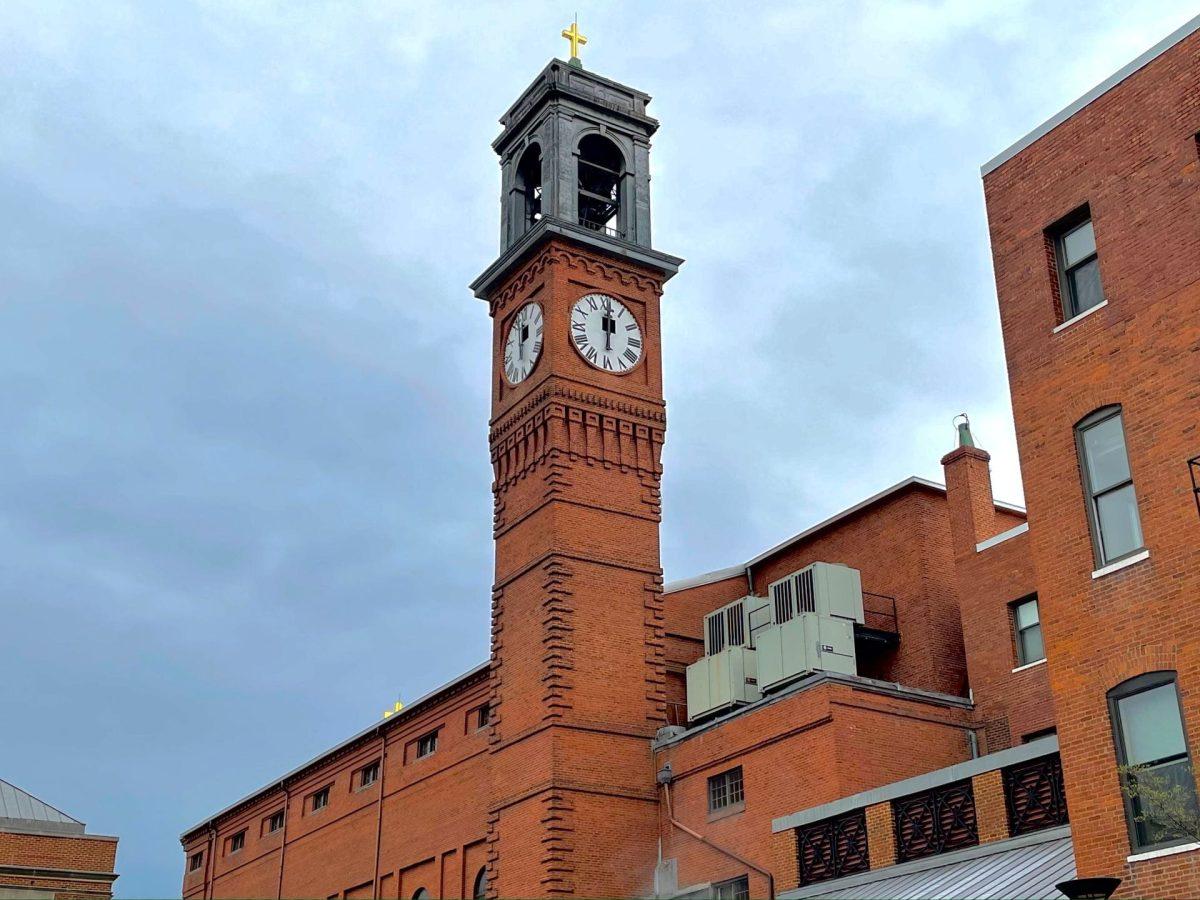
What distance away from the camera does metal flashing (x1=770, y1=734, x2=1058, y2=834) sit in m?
23.2

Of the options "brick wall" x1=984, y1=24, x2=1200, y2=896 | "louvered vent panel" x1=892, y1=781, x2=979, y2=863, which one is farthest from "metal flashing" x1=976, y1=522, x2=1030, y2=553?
"brick wall" x1=984, y1=24, x2=1200, y2=896

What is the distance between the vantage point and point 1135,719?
63.9ft

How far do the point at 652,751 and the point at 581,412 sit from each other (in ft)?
28.8

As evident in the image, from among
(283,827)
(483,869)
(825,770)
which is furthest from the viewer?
(283,827)

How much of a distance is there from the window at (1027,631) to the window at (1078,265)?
40.9ft

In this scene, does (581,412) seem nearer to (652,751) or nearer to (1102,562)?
(652,751)

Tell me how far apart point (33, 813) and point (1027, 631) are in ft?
90.7

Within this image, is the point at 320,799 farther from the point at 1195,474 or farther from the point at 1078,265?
the point at 1195,474

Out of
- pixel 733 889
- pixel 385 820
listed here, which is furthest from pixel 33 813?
pixel 733 889

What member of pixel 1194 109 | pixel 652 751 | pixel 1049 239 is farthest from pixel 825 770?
pixel 1194 109

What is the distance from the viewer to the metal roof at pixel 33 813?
40.3 meters

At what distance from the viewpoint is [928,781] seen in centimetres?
2508

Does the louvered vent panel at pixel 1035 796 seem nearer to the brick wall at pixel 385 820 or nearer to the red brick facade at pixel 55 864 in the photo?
the brick wall at pixel 385 820

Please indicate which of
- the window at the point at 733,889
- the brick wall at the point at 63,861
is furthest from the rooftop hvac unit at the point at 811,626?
the brick wall at the point at 63,861
